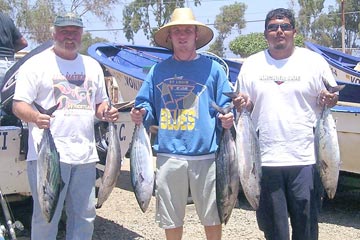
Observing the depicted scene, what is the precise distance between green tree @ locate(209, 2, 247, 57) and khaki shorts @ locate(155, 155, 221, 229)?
1755 inches

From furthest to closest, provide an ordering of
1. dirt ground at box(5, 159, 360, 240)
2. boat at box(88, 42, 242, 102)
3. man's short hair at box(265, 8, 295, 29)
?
boat at box(88, 42, 242, 102) < dirt ground at box(5, 159, 360, 240) < man's short hair at box(265, 8, 295, 29)

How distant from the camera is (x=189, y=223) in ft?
18.9

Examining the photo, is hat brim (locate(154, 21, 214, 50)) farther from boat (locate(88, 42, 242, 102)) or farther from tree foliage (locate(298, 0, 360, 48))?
tree foliage (locate(298, 0, 360, 48))

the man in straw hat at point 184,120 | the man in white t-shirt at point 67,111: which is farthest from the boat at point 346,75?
the man in white t-shirt at point 67,111

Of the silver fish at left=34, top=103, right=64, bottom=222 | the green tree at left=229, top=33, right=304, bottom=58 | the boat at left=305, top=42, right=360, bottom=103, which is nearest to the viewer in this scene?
the silver fish at left=34, top=103, right=64, bottom=222

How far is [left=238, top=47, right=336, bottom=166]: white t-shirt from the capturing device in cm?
352

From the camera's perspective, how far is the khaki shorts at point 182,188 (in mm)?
3743

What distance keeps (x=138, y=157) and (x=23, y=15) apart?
989 inches

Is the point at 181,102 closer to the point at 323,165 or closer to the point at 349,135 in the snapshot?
the point at 323,165

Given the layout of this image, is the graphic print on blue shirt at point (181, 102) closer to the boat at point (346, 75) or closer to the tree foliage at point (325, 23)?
the boat at point (346, 75)

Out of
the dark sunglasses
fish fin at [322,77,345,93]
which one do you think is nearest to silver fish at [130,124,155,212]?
the dark sunglasses

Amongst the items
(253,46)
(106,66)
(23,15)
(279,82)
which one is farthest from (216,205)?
(253,46)

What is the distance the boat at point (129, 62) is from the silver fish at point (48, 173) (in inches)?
149

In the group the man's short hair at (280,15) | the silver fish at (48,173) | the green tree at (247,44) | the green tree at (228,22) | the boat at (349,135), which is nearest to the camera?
the silver fish at (48,173)
